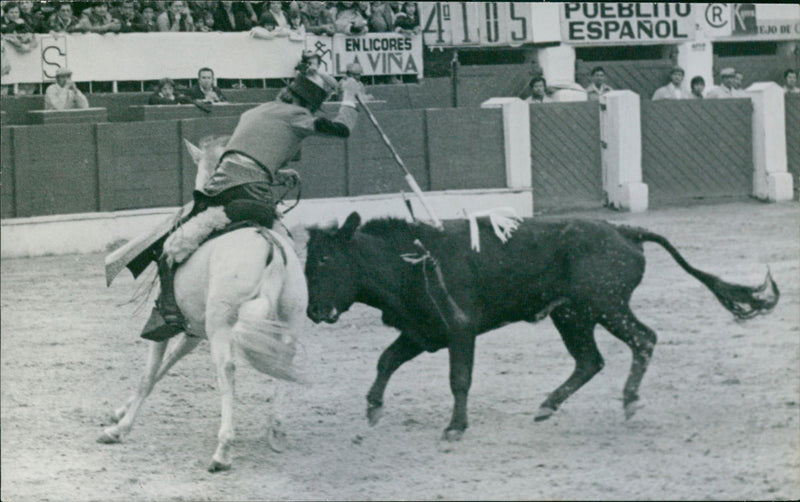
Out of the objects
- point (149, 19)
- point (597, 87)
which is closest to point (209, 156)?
point (149, 19)

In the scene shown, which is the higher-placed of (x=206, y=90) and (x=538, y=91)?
(x=206, y=90)

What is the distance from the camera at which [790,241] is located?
1079cm

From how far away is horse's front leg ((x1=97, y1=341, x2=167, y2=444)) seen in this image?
17.9 ft

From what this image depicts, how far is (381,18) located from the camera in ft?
42.6

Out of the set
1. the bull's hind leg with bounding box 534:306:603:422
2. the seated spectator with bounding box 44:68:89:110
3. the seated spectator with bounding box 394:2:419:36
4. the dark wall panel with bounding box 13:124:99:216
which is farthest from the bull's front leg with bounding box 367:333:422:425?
the seated spectator with bounding box 394:2:419:36

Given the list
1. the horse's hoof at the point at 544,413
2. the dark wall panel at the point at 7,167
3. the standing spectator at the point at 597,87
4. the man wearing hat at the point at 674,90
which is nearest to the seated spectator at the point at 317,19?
the dark wall panel at the point at 7,167

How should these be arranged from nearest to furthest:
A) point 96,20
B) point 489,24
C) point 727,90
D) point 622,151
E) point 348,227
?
1. point 348,227
2. point 96,20
3. point 622,151
4. point 727,90
5. point 489,24

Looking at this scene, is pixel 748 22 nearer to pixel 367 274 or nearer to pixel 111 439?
pixel 367 274

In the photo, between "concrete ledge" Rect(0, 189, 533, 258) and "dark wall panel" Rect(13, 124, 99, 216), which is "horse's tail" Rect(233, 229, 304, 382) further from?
"dark wall panel" Rect(13, 124, 99, 216)

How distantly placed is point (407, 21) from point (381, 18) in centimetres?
59

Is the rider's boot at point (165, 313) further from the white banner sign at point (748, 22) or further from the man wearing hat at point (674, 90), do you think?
the white banner sign at point (748, 22)

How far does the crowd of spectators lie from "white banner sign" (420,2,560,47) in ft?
6.56

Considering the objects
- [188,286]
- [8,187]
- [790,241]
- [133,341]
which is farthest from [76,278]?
[790,241]

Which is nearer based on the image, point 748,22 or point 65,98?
point 65,98
